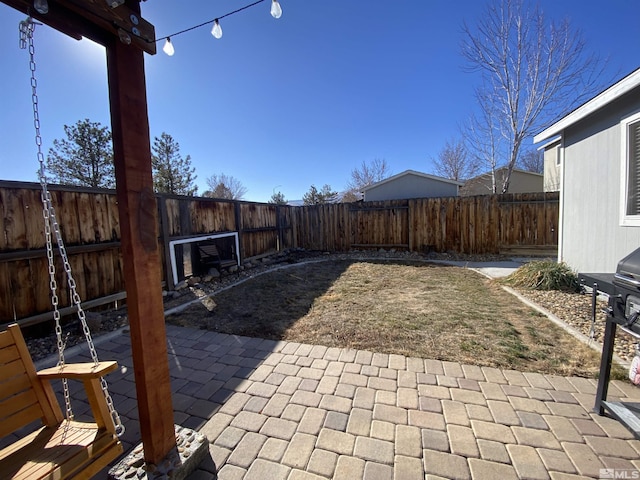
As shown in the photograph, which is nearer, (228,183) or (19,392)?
(19,392)

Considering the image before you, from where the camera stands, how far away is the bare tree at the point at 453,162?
67.1ft

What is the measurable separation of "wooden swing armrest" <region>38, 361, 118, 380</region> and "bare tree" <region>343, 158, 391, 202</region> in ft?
83.4

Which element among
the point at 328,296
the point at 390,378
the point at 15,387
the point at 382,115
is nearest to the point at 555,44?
the point at 382,115

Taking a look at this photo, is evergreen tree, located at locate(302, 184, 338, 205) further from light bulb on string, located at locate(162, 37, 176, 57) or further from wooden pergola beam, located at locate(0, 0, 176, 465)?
wooden pergola beam, located at locate(0, 0, 176, 465)

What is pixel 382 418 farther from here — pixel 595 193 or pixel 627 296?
pixel 595 193

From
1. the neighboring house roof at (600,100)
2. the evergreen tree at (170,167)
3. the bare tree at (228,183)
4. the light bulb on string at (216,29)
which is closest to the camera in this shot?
the light bulb on string at (216,29)

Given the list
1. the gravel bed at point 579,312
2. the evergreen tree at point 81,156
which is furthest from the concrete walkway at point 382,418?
the evergreen tree at point 81,156

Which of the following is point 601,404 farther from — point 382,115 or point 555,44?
point 555,44

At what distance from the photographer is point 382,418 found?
1.86 m

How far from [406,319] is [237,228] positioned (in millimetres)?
5242

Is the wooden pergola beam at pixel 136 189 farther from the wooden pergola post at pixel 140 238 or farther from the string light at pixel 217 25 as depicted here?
the string light at pixel 217 25

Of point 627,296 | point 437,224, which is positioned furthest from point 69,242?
point 437,224

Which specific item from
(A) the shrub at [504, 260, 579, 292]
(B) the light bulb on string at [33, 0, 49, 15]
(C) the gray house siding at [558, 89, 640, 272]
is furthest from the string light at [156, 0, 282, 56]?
(A) the shrub at [504, 260, 579, 292]

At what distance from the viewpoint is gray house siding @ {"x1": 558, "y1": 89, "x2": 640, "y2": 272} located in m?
3.72
